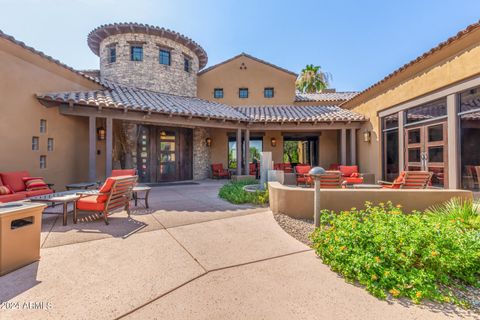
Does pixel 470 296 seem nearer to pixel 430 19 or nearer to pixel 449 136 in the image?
pixel 449 136

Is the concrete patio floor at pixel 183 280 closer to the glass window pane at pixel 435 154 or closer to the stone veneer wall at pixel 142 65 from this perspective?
the glass window pane at pixel 435 154

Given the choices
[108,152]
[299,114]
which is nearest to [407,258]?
[108,152]

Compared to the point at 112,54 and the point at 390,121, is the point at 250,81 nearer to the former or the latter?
the point at 112,54

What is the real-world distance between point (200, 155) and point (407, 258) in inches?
458

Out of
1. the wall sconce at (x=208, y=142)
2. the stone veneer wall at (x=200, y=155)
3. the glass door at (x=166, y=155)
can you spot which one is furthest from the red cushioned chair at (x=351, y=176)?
the glass door at (x=166, y=155)

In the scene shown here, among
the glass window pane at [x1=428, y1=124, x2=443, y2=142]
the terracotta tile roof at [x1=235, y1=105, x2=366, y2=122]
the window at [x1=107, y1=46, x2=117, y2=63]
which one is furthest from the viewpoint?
the window at [x1=107, y1=46, x2=117, y2=63]

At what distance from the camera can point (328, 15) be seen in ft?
33.1

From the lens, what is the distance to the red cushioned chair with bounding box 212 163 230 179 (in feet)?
42.9

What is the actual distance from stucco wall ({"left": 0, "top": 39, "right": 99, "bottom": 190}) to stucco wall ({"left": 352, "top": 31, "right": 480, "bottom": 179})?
41.5 ft

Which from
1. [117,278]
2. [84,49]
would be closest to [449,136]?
[117,278]

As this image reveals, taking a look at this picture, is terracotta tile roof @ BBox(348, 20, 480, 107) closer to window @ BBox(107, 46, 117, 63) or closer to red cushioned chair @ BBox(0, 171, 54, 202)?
red cushioned chair @ BBox(0, 171, 54, 202)

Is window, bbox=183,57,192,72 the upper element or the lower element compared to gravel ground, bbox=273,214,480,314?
upper

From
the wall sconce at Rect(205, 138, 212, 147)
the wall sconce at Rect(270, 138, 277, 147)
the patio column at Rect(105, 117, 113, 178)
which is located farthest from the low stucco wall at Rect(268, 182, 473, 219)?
the wall sconce at Rect(205, 138, 212, 147)

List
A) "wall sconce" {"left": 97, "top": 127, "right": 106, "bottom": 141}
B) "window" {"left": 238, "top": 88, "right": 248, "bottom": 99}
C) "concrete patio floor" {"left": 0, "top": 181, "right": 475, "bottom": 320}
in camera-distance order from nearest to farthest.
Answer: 1. "concrete patio floor" {"left": 0, "top": 181, "right": 475, "bottom": 320}
2. "wall sconce" {"left": 97, "top": 127, "right": 106, "bottom": 141}
3. "window" {"left": 238, "top": 88, "right": 248, "bottom": 99}
